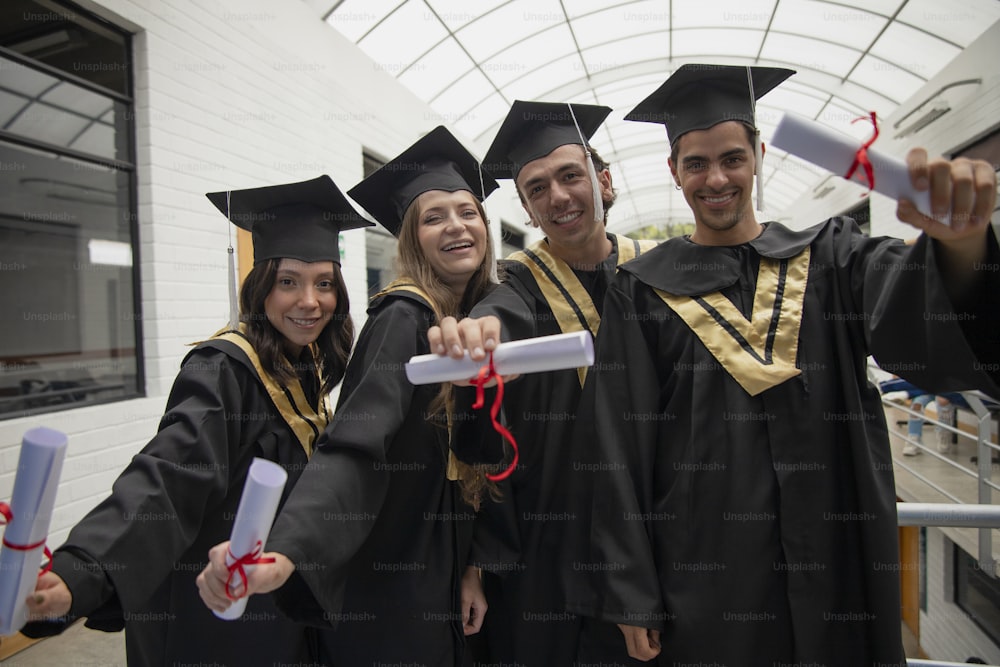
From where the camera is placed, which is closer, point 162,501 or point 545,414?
point 162,501

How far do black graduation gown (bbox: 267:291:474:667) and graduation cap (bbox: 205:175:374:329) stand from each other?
17.0 inches

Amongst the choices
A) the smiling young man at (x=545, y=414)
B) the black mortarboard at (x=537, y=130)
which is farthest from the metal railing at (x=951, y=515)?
the black mortarboard at (x=537, y=130)

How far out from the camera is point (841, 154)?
39.1 inches

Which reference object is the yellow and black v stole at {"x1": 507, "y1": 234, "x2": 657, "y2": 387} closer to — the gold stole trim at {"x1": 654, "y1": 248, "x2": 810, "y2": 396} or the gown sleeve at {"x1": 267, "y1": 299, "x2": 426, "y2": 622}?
the gold stole trim at {"x1": 654, "y1": 248, "x2": 810, "y2": 396}

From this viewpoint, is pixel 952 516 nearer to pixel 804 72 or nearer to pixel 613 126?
pixel 804 72

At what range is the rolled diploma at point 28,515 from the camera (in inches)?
35.6

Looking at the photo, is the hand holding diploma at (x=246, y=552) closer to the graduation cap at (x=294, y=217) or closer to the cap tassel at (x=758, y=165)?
the graduation cap at (x=294, y=217)

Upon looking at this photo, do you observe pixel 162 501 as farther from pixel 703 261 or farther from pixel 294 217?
pixel 703 261

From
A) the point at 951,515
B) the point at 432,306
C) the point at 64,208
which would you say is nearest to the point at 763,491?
the point at 951,515

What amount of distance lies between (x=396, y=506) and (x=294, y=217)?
1070 millimetres

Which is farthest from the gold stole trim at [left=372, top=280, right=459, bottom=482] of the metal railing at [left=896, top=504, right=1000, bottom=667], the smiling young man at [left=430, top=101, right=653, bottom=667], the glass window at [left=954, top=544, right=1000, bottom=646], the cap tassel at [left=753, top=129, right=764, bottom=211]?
the glass window at [left=954, top=544, right=1000, bottom=646]

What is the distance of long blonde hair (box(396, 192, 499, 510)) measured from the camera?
164cm

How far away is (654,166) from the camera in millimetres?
18938

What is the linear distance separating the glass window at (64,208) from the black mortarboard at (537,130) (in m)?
3.24
